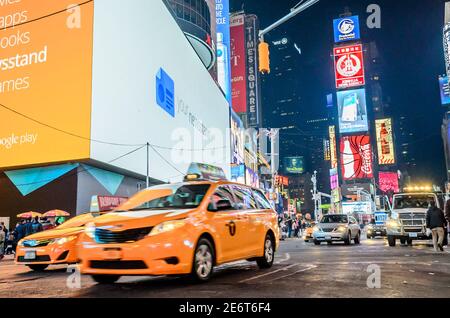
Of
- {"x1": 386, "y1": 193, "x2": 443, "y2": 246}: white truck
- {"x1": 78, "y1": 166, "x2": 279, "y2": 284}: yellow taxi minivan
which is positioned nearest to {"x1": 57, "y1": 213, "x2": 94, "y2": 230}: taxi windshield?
{"x1": 78, "y1": 166, "x2": 279, "y2": 284}: yellow taxi minivan

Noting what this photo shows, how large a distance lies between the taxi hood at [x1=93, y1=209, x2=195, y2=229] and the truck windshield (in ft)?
49.4

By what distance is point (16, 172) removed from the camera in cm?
2681

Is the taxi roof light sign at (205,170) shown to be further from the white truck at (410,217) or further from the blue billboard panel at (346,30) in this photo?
the blue billboard panel at (346,30)

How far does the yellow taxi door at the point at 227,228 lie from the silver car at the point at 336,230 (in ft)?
44.9

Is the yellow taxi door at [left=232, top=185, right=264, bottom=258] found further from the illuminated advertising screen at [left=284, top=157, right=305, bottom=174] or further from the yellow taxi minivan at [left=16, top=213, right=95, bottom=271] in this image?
the illuminated advertising screen at [left=284, top=157, right=305, bottom=174]

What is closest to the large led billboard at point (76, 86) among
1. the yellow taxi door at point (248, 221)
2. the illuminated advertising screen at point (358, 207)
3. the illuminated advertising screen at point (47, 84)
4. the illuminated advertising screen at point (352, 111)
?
the illuminated advertising screen at point (47, 84)

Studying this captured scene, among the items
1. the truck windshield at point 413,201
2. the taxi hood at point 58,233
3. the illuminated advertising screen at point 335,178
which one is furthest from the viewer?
the illuminated advertising screen at point 335,178

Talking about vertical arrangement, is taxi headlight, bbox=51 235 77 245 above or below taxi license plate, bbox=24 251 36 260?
above

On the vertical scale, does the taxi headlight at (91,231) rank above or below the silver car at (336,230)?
above

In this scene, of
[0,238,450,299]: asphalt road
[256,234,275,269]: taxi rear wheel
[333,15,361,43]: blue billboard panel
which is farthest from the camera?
[333,15,361,43]: blue billboard panel

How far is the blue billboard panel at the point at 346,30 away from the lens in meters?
97.8

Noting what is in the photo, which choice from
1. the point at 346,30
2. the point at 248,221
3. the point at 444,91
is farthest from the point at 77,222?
the point at 346,30

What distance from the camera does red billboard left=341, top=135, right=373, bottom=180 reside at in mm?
90438
